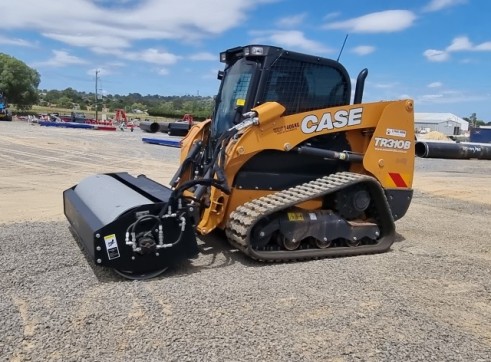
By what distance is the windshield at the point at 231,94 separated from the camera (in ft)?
18.8

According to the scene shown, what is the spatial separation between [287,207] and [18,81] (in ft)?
238

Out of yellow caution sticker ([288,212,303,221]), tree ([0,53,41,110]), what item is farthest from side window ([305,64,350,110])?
tree ([0,53,41,110])

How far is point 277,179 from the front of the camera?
5.73 meters

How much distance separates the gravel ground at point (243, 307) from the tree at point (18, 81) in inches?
2766

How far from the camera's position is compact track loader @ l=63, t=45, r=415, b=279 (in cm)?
470

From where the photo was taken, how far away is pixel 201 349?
3.24 meters

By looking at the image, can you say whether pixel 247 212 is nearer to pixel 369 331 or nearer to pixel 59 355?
pixel 369 331

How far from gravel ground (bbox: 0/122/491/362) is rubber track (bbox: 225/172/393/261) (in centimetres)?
12

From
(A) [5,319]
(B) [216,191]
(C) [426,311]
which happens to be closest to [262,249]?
(B) [216,191]

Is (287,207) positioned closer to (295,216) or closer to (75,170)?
(295,216)

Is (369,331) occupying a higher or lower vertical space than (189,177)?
lower

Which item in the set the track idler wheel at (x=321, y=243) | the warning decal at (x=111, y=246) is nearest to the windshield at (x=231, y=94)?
the track idler wheel at (x=321, y=243)

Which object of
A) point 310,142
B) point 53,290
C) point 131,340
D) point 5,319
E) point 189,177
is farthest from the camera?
point 189,177

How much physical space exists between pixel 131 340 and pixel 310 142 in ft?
10.7
